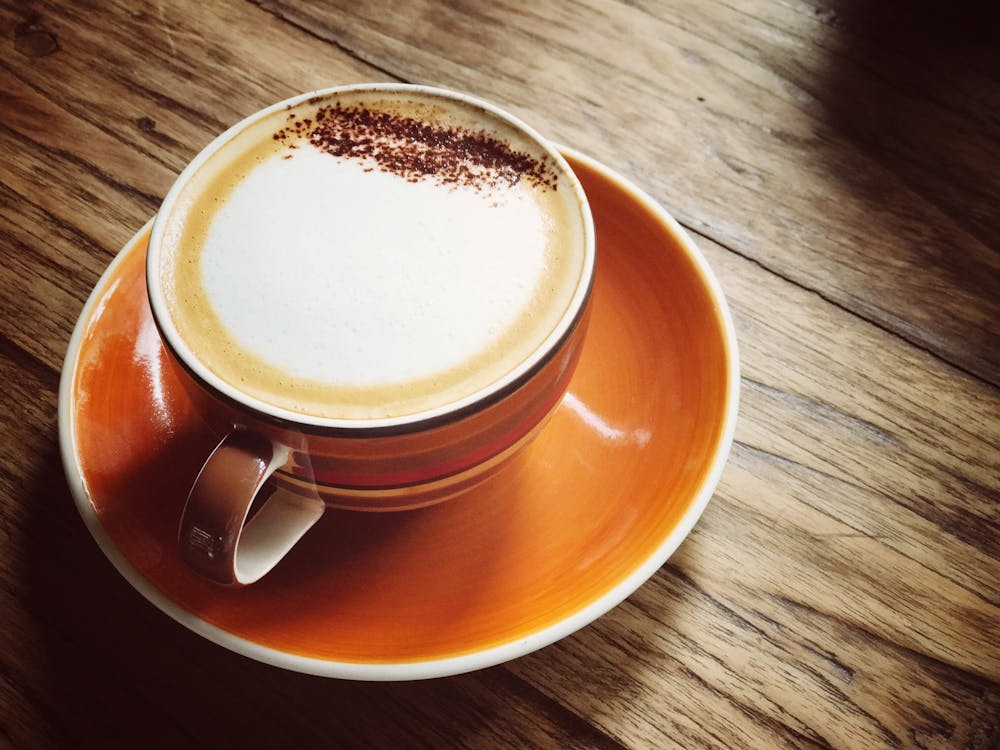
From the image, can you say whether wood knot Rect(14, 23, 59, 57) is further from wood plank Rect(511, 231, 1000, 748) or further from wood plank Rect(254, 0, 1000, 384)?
wood plank Rect(511, 231, 1000, 748)

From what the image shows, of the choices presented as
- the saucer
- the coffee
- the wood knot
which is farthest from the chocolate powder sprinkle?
the wood knot

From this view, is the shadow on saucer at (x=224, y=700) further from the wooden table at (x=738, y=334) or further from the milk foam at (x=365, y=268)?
the milk foam at (x=365, y=268)

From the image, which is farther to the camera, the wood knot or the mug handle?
the wood knot

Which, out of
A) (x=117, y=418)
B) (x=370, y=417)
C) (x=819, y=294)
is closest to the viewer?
(x=370, y=417)

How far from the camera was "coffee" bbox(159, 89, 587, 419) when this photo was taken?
1.64ft

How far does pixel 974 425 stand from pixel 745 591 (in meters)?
0.25

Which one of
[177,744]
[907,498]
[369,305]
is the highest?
[369,305]

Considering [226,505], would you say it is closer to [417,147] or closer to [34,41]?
[417,147]

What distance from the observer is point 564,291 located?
1.77 feet

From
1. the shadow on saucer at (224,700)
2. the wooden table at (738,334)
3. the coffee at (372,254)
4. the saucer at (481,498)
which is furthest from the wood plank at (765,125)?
the shadow on saucer at (224,700)

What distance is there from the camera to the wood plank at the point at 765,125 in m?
0.76

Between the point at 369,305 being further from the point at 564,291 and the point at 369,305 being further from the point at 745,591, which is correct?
the point at 745,591

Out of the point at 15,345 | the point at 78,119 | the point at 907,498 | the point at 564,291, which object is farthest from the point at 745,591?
the point at 78,119

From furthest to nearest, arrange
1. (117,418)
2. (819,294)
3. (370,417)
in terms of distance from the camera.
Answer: (819,294) < (117,418) < (370,417)
